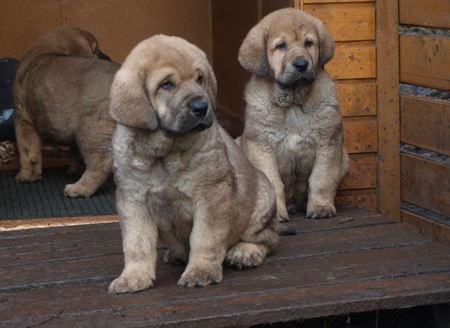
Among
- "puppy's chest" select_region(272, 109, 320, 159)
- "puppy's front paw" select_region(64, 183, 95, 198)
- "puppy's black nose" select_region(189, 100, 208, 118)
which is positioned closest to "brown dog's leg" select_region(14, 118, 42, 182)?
"puppy's front paw" select_region(64, 183, 95, 198)

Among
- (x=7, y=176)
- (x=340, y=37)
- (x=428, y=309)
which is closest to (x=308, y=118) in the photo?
(x=340, y=37)

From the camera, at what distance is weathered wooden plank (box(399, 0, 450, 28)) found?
4.76 m

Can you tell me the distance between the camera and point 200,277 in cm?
327

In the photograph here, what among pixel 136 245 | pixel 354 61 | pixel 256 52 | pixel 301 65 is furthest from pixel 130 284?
pixel 354 61

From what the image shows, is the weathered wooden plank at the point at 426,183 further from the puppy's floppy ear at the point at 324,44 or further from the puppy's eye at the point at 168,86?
the puppy's eye at the point at 168,86

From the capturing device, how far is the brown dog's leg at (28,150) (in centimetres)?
662

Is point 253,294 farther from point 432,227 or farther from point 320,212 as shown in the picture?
point 432,227

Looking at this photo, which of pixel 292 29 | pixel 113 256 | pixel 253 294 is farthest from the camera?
pixel 292 29

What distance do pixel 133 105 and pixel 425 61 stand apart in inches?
117

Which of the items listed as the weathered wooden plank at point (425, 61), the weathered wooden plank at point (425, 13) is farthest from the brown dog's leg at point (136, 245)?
the weathered wooden plank at point (425, 13)

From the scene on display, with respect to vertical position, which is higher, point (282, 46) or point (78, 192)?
point (282, 46)

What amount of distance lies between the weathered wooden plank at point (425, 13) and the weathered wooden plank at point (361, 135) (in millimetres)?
939

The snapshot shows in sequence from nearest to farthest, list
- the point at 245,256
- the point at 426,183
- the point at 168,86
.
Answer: the point at 168,86 < the point at 245,256 < the point at 426,183

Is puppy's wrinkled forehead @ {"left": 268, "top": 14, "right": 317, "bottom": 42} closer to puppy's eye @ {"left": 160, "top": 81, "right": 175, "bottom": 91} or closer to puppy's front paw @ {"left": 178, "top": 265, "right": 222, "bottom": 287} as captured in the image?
puppy's eye @ {"left": 160, "top": 81, "right": 175, "bottom": 91}
